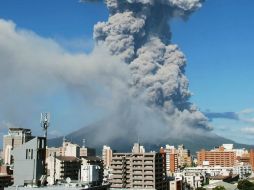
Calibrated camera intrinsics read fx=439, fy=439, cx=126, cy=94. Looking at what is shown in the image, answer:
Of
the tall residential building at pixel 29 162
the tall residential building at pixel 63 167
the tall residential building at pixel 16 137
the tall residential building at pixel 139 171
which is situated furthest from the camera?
the tall residential building at pixel 16 137

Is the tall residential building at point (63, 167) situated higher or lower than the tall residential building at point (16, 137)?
lower

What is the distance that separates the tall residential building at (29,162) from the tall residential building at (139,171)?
1393 inches

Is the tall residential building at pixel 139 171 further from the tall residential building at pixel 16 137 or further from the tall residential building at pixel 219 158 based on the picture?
the tall residential building at pixel 219 158

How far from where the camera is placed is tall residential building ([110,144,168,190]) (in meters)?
77.8

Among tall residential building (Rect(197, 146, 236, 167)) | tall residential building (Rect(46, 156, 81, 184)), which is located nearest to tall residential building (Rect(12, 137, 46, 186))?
tall residential building (Rect(46, 156, 81, 184))

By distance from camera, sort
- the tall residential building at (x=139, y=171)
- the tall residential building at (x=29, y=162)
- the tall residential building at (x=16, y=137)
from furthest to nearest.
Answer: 1. the tall residential building at (x=16, y=137)
2. the tall residential building at (x=139, y=171)
3. the tall residential building at (x=29, y=162)

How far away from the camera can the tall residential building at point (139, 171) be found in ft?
255

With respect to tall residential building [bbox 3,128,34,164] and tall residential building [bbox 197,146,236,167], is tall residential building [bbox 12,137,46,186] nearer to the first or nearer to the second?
tall residential building [bbox 3,128,34,164]

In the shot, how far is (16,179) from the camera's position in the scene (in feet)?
148

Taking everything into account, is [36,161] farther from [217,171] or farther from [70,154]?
[217,171]

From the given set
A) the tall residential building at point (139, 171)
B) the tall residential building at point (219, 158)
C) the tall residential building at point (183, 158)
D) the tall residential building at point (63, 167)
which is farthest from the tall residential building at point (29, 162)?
the tall residential building at point (183, 158)

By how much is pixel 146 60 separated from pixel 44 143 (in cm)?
15472

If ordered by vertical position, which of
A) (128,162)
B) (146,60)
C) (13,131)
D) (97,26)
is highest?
(97,26)

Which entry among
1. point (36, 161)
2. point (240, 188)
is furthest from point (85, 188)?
point (240, 188)
